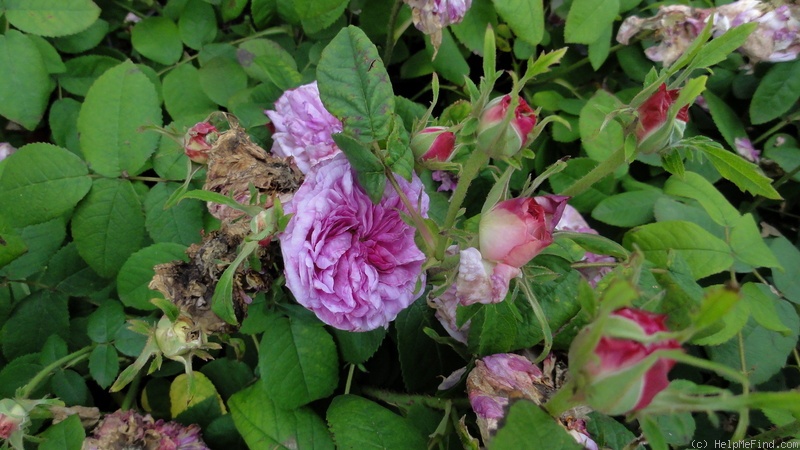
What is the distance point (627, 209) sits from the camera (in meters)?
1.01

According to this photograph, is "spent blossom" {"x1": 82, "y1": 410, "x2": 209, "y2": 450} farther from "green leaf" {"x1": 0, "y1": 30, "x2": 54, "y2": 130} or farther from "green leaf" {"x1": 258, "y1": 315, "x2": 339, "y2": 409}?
"green leaf" {"x1": 0, "y1": 30, "x2": 54, "y2": 130}

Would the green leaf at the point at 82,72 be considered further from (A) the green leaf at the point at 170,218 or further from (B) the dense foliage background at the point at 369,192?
(A) the green leaf at the point at 170,218

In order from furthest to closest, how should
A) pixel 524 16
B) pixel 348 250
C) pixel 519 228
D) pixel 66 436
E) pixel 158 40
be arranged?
pixel 158 40 → pixel 524 16 → pixel 66 436 → pixel 348 250 → pixel 519 228

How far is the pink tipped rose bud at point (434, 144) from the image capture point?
0.60 meters

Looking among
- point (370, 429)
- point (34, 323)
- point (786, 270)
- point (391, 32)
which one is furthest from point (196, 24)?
point (786, 270)

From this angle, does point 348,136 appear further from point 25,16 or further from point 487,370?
point 25,16

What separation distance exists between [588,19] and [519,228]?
0.68 m

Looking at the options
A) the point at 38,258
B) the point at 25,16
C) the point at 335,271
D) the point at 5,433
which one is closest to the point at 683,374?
the point at 335,271

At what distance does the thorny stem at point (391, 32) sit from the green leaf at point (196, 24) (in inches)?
14.1

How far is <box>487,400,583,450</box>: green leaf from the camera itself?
1.71 feet

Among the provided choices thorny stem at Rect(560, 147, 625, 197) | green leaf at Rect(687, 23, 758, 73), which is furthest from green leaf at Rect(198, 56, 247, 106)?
green leaf at Rect(687, 23, 758, 73)

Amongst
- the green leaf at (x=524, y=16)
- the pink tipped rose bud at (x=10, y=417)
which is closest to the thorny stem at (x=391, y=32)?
the green leaf at (x=524, y=16)

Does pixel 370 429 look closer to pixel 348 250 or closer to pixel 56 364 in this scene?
pixel 348 250

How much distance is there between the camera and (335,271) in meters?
0.61
